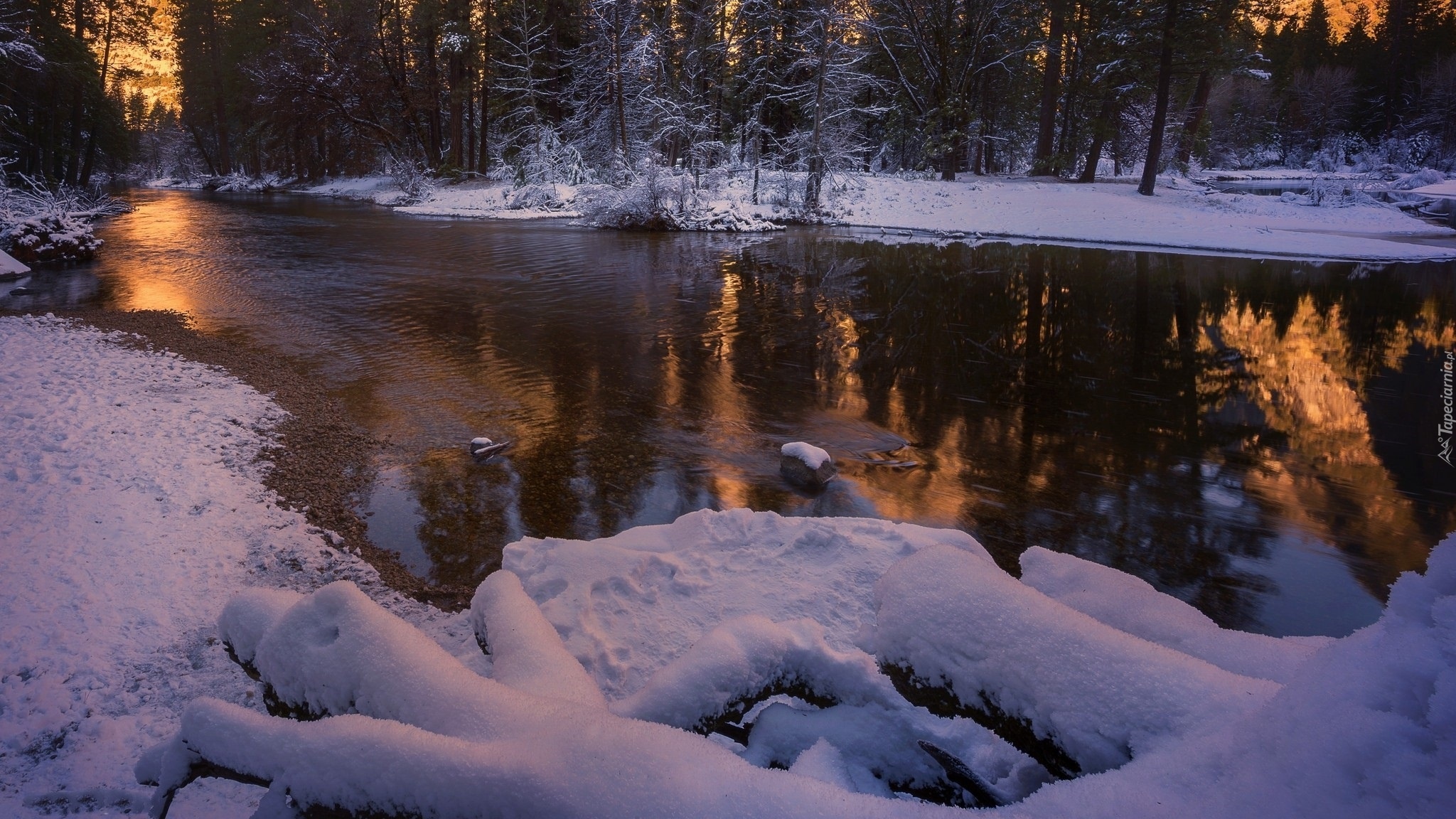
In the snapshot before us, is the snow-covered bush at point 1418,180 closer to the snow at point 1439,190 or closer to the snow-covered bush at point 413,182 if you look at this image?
the snow at point 1439,190

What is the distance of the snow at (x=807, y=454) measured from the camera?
7172mm

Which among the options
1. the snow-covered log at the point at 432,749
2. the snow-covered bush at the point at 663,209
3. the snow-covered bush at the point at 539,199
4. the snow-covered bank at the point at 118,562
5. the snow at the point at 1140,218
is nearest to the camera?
the snow-covered log at the point at 432,749

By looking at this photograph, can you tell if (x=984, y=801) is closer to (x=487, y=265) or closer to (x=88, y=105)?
(x=487, y=265)

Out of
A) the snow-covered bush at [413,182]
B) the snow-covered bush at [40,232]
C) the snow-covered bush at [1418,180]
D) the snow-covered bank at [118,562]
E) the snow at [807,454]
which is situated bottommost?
the snow-covered bank at [118,562]

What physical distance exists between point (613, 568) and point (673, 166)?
118ft

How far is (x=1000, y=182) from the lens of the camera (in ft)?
118

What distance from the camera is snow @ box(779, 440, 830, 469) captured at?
7172 millimetres

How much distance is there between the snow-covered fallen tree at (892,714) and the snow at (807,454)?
176 inches

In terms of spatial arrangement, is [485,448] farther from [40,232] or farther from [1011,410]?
[40,232]

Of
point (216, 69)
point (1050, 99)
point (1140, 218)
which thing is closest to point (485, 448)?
point (1140, 218)

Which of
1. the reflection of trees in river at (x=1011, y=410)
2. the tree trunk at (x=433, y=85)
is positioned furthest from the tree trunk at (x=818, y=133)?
the tree trunk at (x=433, y=85)

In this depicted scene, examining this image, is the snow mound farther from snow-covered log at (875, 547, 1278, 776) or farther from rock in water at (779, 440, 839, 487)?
snow-covered log at (875, 547, 1278, 776)

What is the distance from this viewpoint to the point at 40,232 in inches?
773

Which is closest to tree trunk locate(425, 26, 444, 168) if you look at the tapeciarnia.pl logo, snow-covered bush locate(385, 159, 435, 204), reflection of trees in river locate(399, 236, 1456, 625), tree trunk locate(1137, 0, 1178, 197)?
snow-covered bush locate(385, 159, 435, 204)
